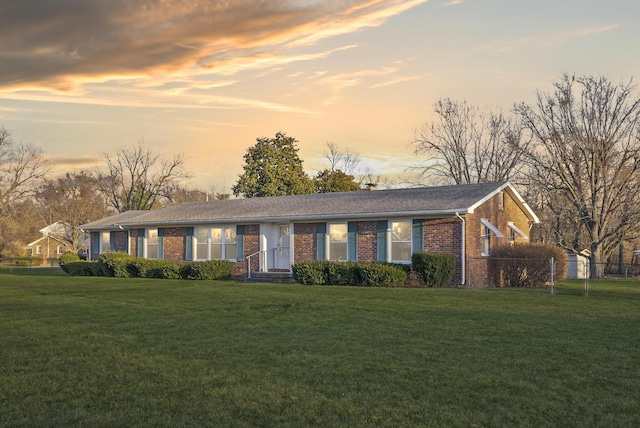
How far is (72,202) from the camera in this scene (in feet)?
200

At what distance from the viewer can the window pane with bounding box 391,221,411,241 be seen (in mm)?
22984

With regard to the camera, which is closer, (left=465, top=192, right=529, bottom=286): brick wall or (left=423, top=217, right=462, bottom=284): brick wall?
(left=423, top=217, right=462, bottom=284): brick wall

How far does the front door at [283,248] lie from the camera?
26.5m

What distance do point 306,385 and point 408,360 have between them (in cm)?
194

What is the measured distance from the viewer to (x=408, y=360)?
330 inches

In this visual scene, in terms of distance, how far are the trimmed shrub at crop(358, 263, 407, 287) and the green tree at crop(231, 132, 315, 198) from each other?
88.1 feet

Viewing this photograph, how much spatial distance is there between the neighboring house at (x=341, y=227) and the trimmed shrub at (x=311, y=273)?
2.24 m

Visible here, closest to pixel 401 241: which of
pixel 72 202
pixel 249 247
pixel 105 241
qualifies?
Answer: pixel 249 247

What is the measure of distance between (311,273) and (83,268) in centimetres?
1506

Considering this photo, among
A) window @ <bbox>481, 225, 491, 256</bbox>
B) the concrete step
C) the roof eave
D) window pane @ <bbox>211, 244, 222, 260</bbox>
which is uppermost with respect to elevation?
the roof eave

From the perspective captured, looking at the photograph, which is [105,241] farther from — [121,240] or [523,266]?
[523,266]

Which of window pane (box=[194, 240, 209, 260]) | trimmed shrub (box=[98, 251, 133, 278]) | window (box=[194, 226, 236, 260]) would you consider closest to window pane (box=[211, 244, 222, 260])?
window (box=[194, 226, 236, 260])

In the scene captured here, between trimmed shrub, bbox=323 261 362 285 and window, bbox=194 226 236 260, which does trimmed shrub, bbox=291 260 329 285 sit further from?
window, bbox=194 226 236 260

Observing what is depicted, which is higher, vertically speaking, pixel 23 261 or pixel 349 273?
pixel 349 273
